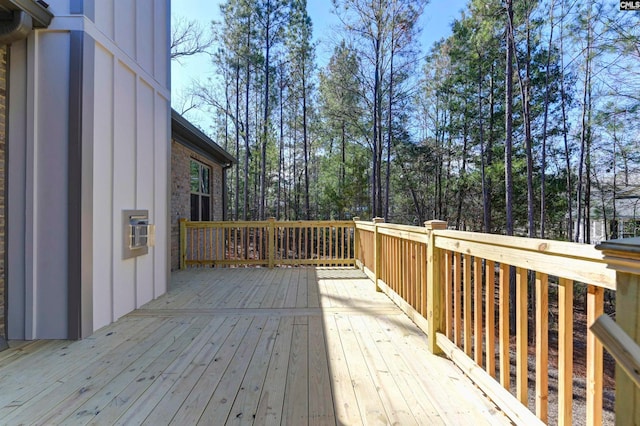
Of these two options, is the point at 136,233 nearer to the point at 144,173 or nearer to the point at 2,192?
the point at 144,173

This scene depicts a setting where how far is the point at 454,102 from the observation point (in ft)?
41.4

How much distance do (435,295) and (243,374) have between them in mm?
1498

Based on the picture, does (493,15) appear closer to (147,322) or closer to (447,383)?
(447,383)

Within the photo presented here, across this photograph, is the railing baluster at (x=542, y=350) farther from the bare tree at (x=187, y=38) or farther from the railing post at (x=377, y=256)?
the bare tree at (x=187, y=38)

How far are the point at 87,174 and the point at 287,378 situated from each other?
92.9 inches

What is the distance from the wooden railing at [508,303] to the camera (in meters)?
1.09

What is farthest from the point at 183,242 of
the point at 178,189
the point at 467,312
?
the point at 467,312

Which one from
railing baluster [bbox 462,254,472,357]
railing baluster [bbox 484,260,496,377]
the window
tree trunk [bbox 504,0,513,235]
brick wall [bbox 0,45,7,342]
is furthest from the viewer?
tree trunk [bbox 504,0,513,235]

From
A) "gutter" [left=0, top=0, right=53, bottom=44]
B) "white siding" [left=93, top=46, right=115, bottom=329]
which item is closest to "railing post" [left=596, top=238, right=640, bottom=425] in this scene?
"white siding" [left=93, top=46, right=115, bottom=329]

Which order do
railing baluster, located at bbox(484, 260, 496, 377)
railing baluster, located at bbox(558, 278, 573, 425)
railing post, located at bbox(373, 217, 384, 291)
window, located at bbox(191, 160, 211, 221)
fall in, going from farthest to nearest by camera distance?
window, located at bbox(191, 160, 211, 221) → railing post, located at bbox(373, 217, 384, 291) → railing baluster, located at bbox(484, 260, 496, 377) → railing baluster, located at bbox(558, 278, 573, 425)

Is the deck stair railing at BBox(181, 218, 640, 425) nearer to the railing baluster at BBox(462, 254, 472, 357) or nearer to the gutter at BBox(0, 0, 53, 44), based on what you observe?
the railing baluster at BBox(462, 254, 472, 357)

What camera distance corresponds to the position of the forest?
27.3 ft

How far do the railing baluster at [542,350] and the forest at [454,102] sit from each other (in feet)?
25.8

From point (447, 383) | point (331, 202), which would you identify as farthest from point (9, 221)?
point (331, 202)
